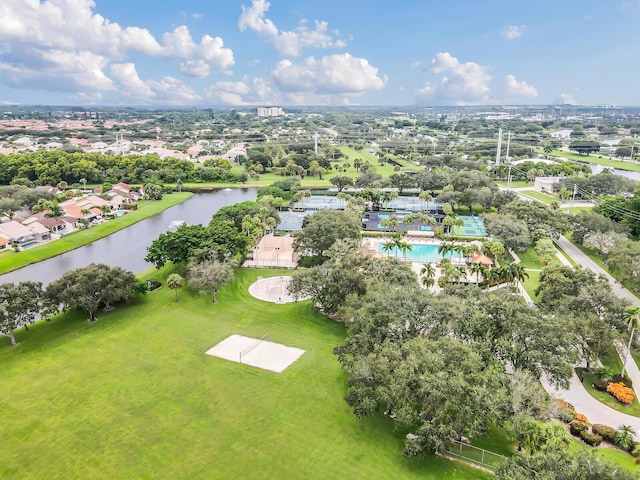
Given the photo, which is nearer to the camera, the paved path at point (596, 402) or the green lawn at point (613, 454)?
the green lawn at point (613, 454)

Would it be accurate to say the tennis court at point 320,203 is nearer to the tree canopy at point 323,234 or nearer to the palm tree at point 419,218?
the palm tree at point 419,218

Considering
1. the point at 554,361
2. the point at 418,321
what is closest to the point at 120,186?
the point at 418,321

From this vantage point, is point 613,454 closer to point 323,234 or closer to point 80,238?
point 323,234

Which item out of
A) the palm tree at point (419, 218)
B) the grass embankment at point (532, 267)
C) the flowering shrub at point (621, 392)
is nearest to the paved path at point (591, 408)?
the flowering shrub at point (621, 392)

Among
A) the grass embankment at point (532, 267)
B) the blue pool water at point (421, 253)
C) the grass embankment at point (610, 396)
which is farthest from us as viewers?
the blue pool water at point (421, 253)

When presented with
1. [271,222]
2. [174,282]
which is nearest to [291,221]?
[271,222]

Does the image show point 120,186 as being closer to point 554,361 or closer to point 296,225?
point 296,225

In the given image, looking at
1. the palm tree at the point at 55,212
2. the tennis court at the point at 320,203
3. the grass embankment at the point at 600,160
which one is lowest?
the tennis court at the point at 320,203
